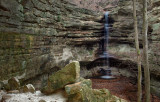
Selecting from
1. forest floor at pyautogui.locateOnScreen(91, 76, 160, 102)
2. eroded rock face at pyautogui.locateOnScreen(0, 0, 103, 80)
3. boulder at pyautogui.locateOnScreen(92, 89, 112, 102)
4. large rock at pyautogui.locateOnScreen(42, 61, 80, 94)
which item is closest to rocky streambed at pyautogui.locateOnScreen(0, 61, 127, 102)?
large rock at pyautogui.locateOnScreen(42, 61, 80, 94)

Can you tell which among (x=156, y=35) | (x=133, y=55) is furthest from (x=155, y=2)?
(x=133, y=55)

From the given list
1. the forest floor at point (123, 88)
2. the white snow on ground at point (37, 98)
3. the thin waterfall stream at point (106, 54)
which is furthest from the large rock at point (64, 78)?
the thin waterfall stream at point (106, 54)

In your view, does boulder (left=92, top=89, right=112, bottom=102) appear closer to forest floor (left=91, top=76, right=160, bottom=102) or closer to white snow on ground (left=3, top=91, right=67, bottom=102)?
white snow on ground (left=3, top=91, right=67, bottom=102)

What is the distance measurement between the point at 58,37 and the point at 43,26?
2.36m

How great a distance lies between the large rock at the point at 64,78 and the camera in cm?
444

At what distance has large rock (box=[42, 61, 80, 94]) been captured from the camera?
4.44 m

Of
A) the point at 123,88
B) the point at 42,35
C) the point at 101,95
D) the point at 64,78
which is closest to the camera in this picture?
the point at 64,78

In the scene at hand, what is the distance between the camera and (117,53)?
15586 millimetres

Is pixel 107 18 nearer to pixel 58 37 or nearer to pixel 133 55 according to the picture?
pixel 133 55

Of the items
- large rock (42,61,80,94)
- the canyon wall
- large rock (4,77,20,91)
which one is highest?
the canyon wall

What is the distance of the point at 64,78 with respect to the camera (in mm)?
4512

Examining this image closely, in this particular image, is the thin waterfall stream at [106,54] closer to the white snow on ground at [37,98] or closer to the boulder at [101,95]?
the boulder at [101,95]

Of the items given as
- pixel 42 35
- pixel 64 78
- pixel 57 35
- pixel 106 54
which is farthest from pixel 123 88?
pixel 64 78

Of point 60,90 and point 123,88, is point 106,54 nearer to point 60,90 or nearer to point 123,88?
point 123,88
